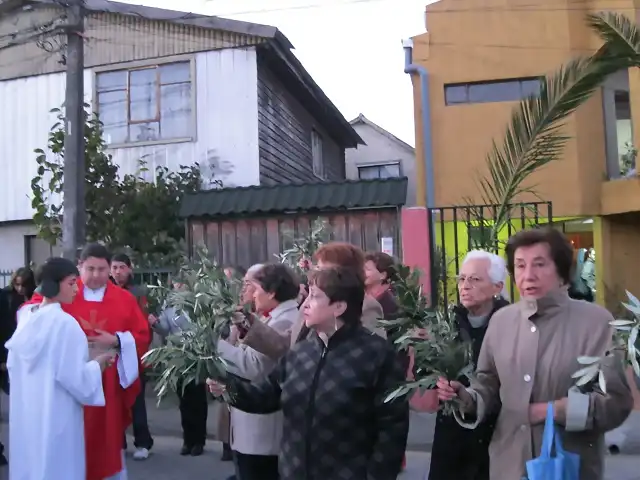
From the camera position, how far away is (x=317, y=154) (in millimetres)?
17297

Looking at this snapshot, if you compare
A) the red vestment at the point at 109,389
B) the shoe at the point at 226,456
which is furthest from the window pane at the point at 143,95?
the red vestment at the point at 109,389

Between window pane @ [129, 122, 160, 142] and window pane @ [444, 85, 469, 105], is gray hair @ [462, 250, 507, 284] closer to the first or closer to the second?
window pane @ [444, 85, 469, 105]

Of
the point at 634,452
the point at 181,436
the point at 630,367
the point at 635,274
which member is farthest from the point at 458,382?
the point at 635,274

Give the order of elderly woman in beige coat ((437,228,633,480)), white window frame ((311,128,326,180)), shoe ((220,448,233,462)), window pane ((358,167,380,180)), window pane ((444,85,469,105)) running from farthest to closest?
window pane ((358,167,380,180)) < white window frame ((311,128,326,180)) < window pane ((444,85,469,105)) < shoe ((220,448,233,462)) < elderly woman in beige coat ((437,228,633,480))

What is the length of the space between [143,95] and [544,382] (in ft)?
35.7

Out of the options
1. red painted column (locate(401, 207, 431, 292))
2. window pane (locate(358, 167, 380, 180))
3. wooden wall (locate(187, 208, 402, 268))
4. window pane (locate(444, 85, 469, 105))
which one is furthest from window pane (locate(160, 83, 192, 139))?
Answer: window pane (locate(358, 167, 380, 180))

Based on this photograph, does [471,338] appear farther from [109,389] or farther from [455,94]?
[455,94]

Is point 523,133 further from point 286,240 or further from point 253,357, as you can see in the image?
point 253,357

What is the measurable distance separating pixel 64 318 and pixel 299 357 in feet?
6.04

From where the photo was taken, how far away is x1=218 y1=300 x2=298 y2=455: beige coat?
3439 mm

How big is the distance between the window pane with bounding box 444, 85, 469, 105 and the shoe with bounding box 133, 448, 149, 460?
25.7 ft

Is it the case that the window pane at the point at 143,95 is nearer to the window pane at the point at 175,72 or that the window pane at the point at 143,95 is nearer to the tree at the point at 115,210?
the window pane at the point at 175,72

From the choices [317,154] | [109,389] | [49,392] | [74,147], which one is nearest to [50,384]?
[49,392]

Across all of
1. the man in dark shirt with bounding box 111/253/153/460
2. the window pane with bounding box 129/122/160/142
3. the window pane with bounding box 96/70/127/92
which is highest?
the window pane with bounding box 96/70/127/92
